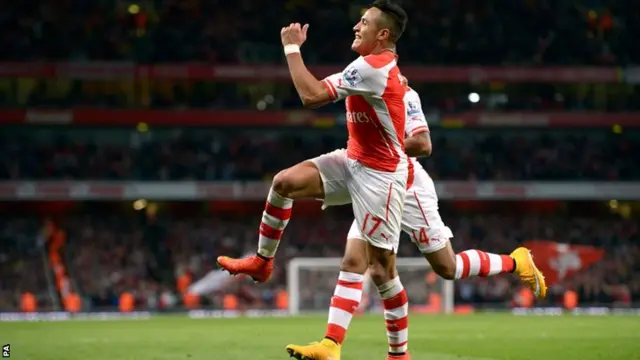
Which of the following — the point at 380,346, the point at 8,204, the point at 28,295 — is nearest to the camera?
the point at 380,346

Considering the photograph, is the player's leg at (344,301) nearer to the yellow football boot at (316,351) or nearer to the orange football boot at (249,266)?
the yellow football boot at (316,351)

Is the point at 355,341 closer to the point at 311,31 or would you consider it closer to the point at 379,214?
the point at 379,214

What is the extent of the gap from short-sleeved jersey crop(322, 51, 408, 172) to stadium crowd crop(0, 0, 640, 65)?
93.7 feet

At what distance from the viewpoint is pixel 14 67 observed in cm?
3516

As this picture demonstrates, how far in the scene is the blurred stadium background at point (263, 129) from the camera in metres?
35.2

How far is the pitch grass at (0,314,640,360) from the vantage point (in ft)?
37.9

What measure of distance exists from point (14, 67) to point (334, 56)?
10.9 meters

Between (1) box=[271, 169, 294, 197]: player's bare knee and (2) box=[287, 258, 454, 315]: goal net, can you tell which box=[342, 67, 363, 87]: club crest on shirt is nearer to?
(1) box=[271, 169, 294, 197]: player's bare knee

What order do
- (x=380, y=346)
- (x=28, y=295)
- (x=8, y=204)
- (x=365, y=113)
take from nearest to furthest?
1. (x=365, y=113)
2. (x=380, y=346)
3. (x=28, y=295)
4. (x=8, y=204)

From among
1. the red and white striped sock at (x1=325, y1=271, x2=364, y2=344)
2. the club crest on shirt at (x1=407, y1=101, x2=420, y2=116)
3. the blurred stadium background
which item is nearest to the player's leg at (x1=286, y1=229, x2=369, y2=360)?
the red and white striped sock at (x1=325, y1=271, x2=364, y2=344)

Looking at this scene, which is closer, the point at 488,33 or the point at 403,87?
the point at 403,87

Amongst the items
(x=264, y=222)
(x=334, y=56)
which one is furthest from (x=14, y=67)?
(x=264, y=222)

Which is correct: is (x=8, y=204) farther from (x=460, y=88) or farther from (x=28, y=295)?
(x=460, y=88)

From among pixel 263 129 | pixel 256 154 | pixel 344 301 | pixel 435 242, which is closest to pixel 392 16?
pixel 435 242
